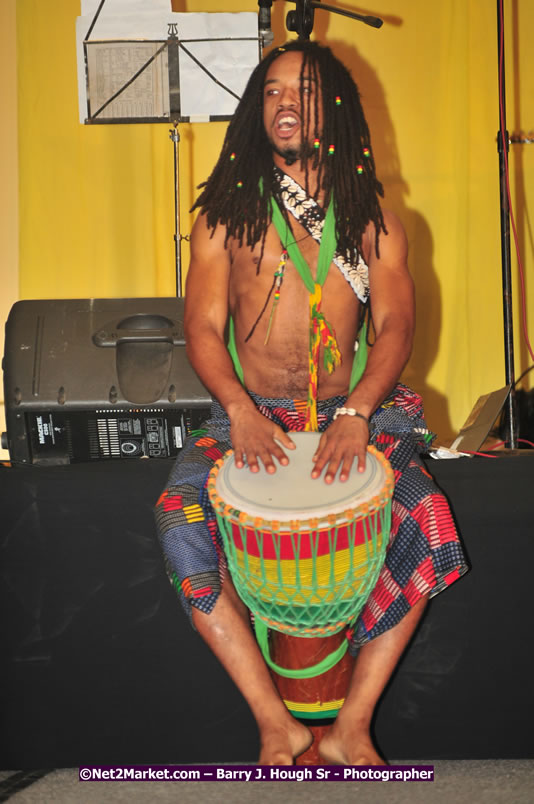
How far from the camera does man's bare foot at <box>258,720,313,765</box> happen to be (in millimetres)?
1254

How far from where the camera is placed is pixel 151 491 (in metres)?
1.51

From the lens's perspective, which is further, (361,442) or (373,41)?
(373,41)

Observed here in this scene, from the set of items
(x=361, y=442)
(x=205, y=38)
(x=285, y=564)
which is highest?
(x=205, y=38)

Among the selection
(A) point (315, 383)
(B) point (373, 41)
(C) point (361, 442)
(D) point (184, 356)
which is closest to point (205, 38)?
(B) point (373, 41)

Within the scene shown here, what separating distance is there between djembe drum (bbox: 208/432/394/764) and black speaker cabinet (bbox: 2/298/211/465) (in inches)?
32.0

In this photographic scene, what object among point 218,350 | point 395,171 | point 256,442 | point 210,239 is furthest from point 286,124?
point 395,171

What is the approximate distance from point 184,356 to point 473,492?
0.99 metres

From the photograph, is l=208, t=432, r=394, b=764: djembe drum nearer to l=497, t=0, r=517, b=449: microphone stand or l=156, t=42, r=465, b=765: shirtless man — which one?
l=156, t=42, r=465, b=765: shirtless man

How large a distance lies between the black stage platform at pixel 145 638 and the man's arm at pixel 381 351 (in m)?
0.20

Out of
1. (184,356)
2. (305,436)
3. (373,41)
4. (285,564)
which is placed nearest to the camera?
(285,564)

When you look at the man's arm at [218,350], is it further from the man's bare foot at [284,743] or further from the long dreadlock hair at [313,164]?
the man's bare foot at [284,743]

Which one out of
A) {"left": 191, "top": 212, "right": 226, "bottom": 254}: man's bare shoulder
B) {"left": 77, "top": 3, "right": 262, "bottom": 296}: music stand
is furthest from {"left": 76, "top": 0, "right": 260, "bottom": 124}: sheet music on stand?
{"left": 191, "top": 212, "right": 226, "bottom": 254}: man's bare shoulder

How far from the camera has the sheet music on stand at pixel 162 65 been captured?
9.36 feet

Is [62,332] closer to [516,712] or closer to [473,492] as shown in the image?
[473,492]
